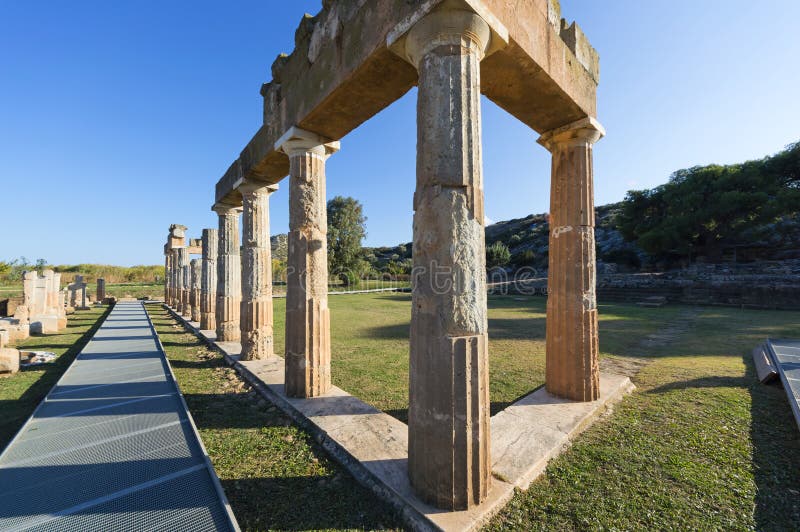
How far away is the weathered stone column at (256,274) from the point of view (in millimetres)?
5656

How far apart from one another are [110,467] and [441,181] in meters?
3.31

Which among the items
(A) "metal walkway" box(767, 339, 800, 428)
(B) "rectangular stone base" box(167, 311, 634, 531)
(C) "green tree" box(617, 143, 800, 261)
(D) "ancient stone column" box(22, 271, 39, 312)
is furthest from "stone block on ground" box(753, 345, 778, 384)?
(C) "green tree" box(617, 143, 800, 261)

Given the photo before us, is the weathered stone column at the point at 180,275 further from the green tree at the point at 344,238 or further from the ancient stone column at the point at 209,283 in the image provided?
the green tree at the point at 344,238

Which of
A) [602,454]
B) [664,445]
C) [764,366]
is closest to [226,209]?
[602,454]

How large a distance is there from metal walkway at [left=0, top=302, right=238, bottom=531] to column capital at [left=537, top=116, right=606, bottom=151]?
182 inches

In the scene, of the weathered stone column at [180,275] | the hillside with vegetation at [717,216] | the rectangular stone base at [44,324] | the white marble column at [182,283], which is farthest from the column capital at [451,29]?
the hillside with vegetation at [717,216]

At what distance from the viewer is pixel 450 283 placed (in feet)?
7.04

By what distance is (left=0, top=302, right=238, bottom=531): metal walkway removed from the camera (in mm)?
2000

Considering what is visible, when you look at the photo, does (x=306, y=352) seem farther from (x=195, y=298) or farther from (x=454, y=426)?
(x=195, y=298)

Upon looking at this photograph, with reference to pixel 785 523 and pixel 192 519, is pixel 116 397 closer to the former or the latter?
pixel 192 519

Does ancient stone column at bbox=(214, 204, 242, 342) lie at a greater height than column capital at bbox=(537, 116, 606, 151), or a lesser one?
lesser

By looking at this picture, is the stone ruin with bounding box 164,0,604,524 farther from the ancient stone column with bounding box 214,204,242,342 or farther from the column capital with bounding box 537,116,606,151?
the ancient stone column with bounding box 214,204,242,342

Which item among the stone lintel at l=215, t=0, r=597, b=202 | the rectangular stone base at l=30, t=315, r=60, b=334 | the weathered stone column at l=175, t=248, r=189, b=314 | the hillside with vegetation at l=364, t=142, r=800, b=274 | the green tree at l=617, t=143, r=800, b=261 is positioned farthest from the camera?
the hillside with vegetation at l=364, t=142, r=800, b=274

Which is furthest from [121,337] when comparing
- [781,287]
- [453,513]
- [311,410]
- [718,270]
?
[718,270]
